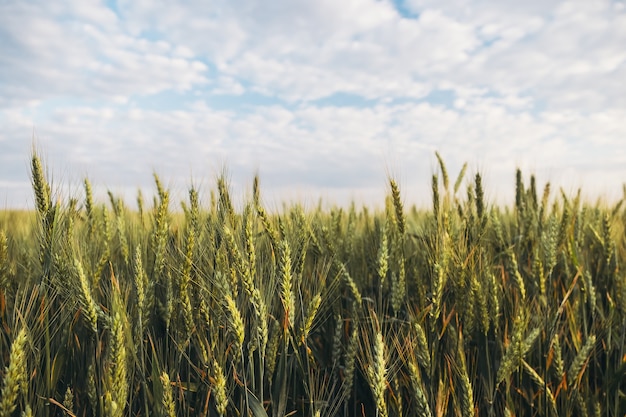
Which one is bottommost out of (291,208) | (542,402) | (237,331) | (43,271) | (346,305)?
(542,402)

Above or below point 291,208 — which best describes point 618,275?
below

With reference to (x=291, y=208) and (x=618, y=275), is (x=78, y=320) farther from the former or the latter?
(x=618, y=275)

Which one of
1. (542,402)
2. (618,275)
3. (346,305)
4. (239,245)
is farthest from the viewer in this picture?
(618,275)

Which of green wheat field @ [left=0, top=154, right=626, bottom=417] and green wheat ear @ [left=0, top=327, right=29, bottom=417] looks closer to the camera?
green wheat ear @ [left=0, top=327, right=29, bottom=417]

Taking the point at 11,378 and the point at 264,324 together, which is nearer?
the point at 11,378

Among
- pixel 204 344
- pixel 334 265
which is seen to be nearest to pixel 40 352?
pixel 204 344

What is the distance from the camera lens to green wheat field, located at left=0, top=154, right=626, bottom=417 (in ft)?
5.71

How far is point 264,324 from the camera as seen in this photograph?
66.4 inches

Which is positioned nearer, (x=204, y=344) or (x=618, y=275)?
(x=204, y=344)

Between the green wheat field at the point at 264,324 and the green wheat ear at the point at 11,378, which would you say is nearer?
the green wheat ear at the point at 11,378

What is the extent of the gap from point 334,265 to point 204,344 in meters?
0.86

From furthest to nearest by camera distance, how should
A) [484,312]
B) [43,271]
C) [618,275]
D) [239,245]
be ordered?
[618,275] < [484,312] < [43,271] < [239,245]

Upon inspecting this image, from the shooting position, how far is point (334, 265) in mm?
2535

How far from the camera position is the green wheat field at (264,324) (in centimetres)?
174
